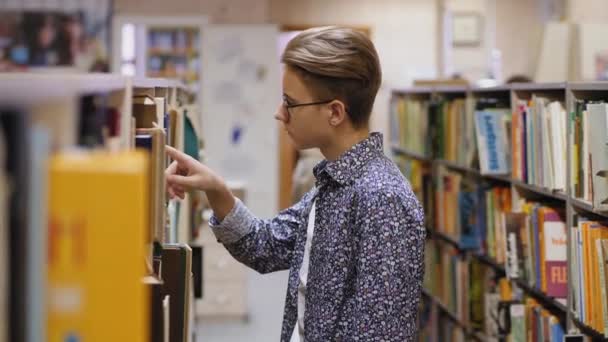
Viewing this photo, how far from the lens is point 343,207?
1773mm

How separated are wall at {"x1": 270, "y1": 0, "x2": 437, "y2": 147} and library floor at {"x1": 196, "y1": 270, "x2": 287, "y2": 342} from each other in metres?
3.43

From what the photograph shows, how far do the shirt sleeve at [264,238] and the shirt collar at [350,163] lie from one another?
7.9 inches

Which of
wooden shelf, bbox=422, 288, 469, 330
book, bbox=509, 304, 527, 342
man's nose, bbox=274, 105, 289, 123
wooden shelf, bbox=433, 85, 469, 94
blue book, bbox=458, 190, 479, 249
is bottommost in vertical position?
wooden shelf, bbox=422, 288, 469, 330

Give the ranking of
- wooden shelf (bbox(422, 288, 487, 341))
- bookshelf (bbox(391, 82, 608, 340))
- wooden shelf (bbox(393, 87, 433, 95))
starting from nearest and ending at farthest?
bookshelf (bbox(391, 82, 608, 340))
wooden shelf (bbox(422, 288, 487, 341))
wooden shelf (bbox(393, 87, 433, 95))

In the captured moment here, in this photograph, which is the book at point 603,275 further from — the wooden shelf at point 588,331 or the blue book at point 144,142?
the blue book at point 144,142

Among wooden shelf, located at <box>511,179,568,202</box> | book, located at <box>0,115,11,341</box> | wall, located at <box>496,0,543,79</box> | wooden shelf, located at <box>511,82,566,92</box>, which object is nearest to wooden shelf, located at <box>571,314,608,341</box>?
wooden shelf, located at <box>511,179,568,202</box>

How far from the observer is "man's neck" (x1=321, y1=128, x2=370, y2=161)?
183 cm

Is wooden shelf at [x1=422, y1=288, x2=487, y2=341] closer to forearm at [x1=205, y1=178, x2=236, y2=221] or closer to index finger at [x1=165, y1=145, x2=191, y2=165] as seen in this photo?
forearm at [x1=205, y1=178, x2=236, y2=221]

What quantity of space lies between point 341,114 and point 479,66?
28.5 ft

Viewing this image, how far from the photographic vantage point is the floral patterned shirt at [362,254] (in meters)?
1.69

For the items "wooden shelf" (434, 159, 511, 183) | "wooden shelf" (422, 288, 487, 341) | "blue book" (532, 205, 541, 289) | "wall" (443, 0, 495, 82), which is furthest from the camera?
"wall" (443, 0, 495, 82)

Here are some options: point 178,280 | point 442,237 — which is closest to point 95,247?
point 178,280

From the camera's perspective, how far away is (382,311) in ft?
5.52

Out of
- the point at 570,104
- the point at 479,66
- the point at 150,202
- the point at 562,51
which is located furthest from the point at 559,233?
the point at 479,66
